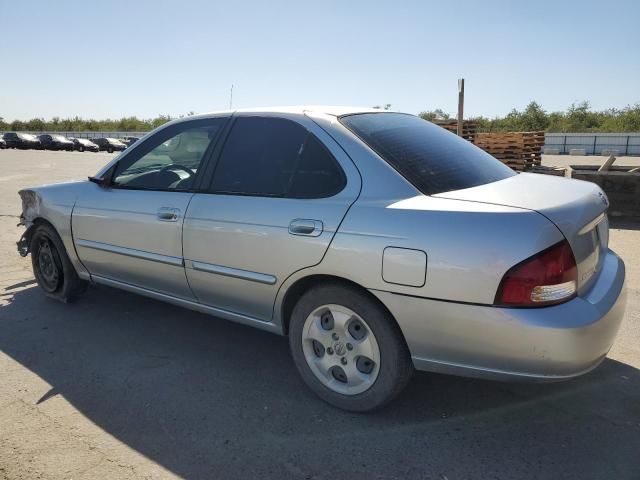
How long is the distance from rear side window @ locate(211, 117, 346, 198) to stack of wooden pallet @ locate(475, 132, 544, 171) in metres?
13.9

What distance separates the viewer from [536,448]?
2480 millimetres

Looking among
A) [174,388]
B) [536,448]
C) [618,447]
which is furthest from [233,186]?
[618,447]

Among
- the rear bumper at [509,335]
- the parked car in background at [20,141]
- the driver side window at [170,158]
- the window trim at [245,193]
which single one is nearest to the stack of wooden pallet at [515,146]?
the driver side window at [170,158]

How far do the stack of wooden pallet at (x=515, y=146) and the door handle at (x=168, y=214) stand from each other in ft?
46.3

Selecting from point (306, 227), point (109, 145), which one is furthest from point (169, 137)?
point (109, 145)

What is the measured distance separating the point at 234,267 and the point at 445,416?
1.46 m

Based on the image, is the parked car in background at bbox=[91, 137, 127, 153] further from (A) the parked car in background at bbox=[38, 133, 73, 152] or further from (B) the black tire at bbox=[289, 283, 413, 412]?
(B) the black tire at bbox=[289, 283, 413, 412]

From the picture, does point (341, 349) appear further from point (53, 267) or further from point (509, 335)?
point (53, 267)

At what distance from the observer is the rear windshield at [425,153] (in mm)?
2689

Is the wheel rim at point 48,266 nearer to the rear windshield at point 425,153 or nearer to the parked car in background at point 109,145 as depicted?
the rear windshield at point 425,153

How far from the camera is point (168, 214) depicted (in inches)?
134

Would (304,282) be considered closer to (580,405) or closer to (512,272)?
(512,272)

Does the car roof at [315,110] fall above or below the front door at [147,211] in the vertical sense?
above

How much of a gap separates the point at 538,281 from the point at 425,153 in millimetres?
1035
